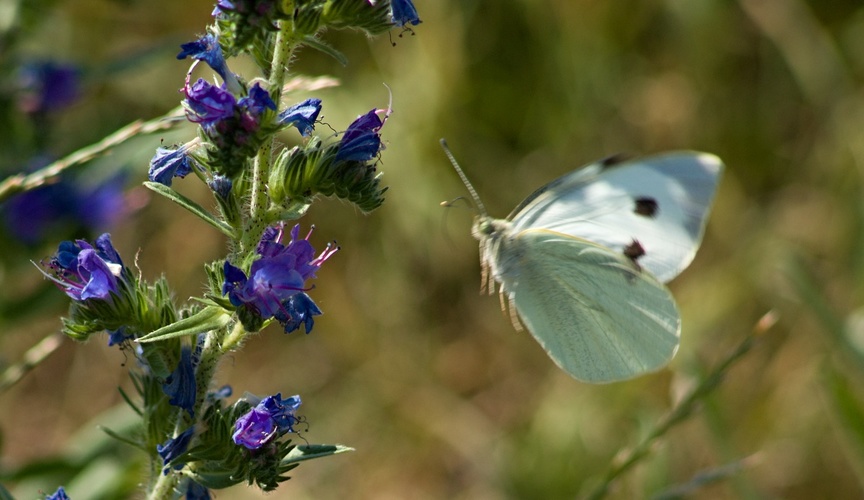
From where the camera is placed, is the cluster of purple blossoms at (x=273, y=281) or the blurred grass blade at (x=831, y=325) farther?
the blurred grass blade at (x=831, y=325)

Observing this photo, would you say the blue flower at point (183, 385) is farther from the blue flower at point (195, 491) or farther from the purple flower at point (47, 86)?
the purple flower at point (47, 86)

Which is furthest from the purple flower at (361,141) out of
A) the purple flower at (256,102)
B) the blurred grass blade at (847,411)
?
the blurred grass blade at (847,411)

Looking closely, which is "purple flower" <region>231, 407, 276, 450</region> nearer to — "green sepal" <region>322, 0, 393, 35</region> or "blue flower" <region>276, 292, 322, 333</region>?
"blue flower" <region>276, 292, 322, 333</region>

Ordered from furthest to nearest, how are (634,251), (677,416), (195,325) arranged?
(634,251) → (677,416) → (195,325)

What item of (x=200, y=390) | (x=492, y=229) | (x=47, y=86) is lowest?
(x=492, y=229)

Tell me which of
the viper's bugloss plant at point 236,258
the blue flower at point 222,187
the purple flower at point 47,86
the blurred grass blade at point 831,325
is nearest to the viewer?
the viper's bugloss plant at point 236,258

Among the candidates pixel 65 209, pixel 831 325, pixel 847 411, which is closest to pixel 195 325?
pixel 65 209

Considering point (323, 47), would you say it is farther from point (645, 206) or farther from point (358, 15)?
point (645, 206)
